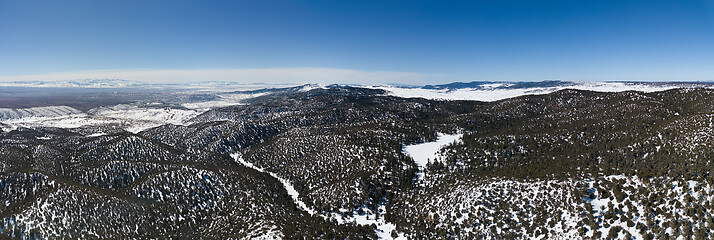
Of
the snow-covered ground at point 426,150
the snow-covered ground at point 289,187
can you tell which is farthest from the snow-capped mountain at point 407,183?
the snow-covered ground at point 426,150

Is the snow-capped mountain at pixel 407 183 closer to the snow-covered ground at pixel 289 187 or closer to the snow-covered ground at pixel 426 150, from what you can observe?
the snow-covered ground at pixel 289 187

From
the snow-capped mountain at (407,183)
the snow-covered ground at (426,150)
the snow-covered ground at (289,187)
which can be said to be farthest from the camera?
the snow-covered ground at (426,150)

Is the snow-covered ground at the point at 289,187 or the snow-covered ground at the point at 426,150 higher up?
the snow-covered ground at the point at 426,150

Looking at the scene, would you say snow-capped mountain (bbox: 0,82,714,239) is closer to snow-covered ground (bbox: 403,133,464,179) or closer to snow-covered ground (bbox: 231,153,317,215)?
snow-covered ground (bbox: 231,153,317,215)

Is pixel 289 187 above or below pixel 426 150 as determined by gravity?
below

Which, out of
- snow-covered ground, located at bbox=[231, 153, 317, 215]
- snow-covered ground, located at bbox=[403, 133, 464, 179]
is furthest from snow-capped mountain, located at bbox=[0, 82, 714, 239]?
snow-covered ground, located at bbox=[403, 133, 464, 179]

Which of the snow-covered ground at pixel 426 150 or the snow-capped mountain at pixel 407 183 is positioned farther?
the snow-covered ground at pixel 426 150

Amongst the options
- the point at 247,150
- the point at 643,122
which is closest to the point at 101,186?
the point at 247,150

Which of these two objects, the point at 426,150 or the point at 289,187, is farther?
the point at 426,150

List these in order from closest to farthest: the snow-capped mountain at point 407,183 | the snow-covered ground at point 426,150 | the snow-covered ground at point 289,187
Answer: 1. the snow-capped mountain at point 407,183
2. the snow-covered ground at point 289,187
3. the snow-covered ground at point 426,150

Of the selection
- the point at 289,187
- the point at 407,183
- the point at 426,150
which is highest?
the point at 426,150

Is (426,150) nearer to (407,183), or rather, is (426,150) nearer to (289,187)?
(407,183)

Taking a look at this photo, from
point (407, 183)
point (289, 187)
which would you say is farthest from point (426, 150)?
point (289, 187)
